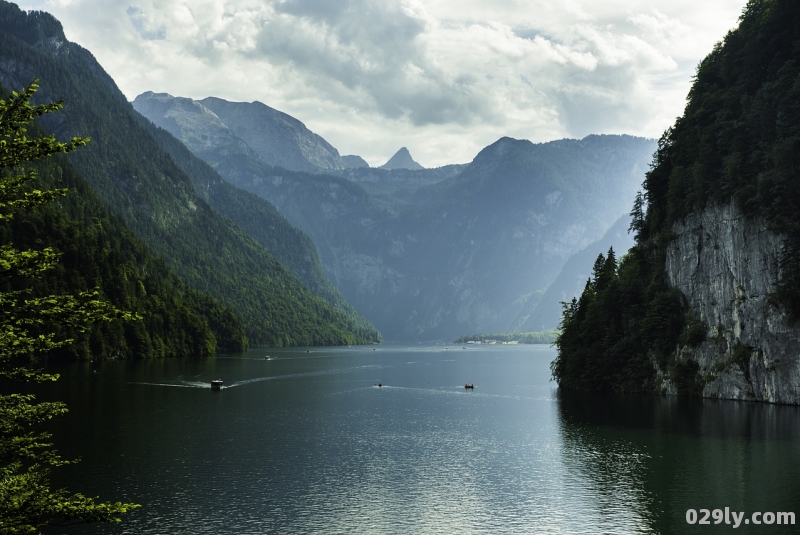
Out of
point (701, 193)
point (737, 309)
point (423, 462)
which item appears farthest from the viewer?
point (701, 193)

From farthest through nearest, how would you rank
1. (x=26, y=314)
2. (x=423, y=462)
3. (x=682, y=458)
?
(x=423, y=462)
(x=682, y=458)
(x=26, y=314)

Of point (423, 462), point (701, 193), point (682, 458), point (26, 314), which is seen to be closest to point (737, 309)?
point (701, 193)

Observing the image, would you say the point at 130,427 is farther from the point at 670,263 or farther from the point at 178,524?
the point at 670,263

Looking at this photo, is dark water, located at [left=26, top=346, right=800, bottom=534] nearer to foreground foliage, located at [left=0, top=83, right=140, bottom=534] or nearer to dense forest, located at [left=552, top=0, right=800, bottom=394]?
dense forest, located at [left=552, top=0, right=800, bottom=394]

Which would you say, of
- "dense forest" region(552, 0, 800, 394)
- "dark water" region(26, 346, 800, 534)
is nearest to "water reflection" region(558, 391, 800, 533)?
"dark water" region(26, 346, 800, 534)

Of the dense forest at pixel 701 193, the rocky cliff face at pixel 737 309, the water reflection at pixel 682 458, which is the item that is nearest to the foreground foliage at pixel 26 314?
the water reflection at pixel 682 458

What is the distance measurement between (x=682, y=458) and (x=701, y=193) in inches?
2676

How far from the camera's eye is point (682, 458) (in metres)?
74.2

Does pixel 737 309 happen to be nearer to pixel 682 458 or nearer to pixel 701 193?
pixel 701 193

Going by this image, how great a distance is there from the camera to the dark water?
53.6m

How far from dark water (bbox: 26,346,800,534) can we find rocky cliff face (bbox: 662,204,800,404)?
573 cm

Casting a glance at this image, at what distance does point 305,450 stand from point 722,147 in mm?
92210

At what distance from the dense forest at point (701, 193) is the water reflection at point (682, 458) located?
62.6 feet

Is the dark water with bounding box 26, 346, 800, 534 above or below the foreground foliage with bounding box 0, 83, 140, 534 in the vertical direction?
below
